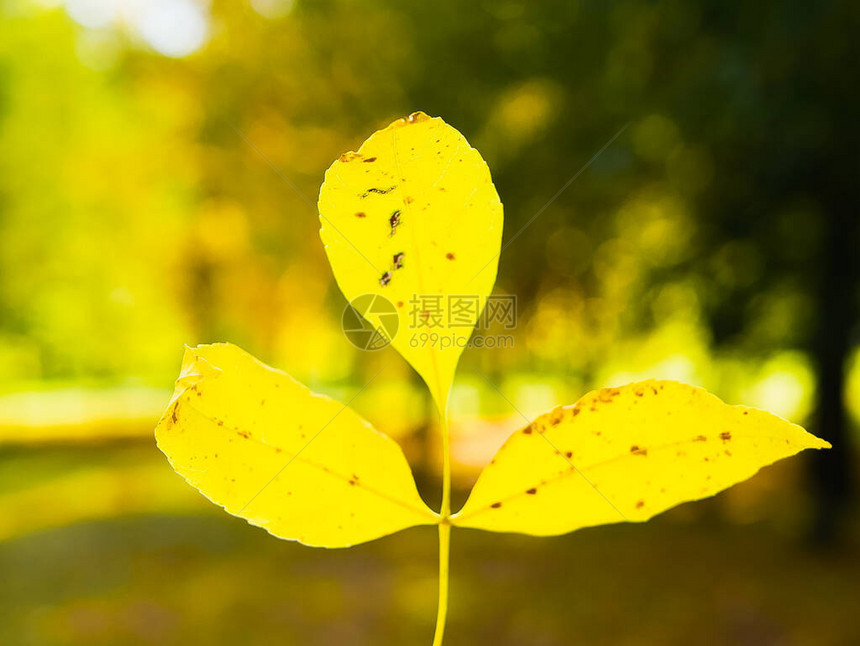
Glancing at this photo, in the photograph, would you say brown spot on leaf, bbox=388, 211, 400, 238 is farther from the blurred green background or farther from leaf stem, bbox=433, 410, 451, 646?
the blurred green background

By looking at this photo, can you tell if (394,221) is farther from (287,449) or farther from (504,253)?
(504,253)

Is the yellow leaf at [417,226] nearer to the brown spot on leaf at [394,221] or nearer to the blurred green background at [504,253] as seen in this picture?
the brown spot on leaf at [394,221]

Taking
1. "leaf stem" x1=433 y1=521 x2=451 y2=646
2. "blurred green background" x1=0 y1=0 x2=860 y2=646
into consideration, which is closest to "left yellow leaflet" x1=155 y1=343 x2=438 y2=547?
"leaf stem" x1=433 y1=521 x2=451 y2=646

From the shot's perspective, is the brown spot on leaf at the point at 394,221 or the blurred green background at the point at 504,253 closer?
the brown spot on leaf at the point at 394,221

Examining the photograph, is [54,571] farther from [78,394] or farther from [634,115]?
[78,394]

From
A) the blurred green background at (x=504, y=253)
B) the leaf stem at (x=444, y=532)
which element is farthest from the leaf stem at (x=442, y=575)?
the blurred green background at (x=504, y=253)

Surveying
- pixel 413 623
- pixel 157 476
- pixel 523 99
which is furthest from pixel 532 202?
pixel 157 476
